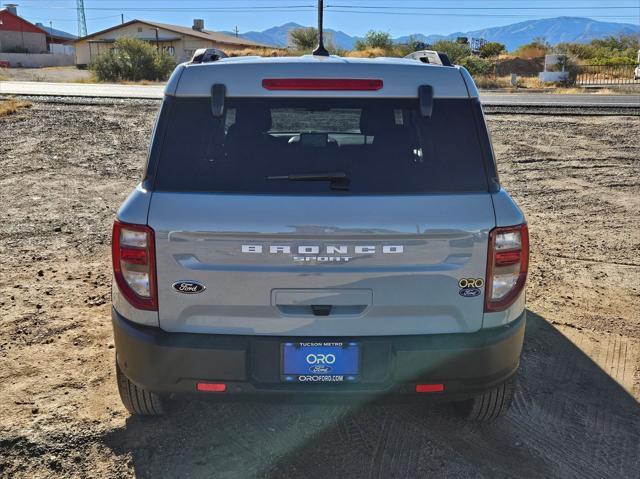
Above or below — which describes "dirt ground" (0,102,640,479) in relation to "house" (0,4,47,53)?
below

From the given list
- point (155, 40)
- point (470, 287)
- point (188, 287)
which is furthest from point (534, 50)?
point (188, 287)

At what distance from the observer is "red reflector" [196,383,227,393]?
285 cm

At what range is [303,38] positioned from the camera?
180 feet

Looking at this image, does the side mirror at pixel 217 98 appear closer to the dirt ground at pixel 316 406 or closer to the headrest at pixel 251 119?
the headrest at pixel 251 119

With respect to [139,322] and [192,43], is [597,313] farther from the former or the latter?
[192,43]

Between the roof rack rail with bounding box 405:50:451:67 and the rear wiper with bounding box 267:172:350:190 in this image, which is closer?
the rear wiper with bounding box 267:172:350:190

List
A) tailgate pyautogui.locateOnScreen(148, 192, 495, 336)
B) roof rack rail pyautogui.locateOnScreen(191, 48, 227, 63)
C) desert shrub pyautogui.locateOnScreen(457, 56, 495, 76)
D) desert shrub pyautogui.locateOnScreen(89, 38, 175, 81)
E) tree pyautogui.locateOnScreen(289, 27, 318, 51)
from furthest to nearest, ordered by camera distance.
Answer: tree pyautogui.locateOnScreen(289, 27, 318, 51)
desert shrub pyautogui.locateOnScreen(89, 38, 175, 81)
desert shrub pyautogui.locateOnScreen(457, 56, 495, 76)
roof rack rail pyautogui.locateOnScreen(191, 48, 227, 63)
tailgate pyautogui.locateOnScreen(148, 192, 495, 336)

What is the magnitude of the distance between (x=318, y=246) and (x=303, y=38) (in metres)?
55.1

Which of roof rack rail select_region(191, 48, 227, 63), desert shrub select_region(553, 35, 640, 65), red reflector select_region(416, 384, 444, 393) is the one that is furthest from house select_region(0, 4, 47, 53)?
red reflector select_region(416, 384, 444, 393)

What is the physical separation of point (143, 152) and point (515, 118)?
32.1 feet

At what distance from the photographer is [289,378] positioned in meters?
2.83

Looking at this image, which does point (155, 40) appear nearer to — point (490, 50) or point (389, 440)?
point (490, 50)

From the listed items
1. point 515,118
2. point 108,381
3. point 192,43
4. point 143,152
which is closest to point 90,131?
point 143,152

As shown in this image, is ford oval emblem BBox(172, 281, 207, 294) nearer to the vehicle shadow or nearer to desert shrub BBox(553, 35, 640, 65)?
the vehicle shadow
